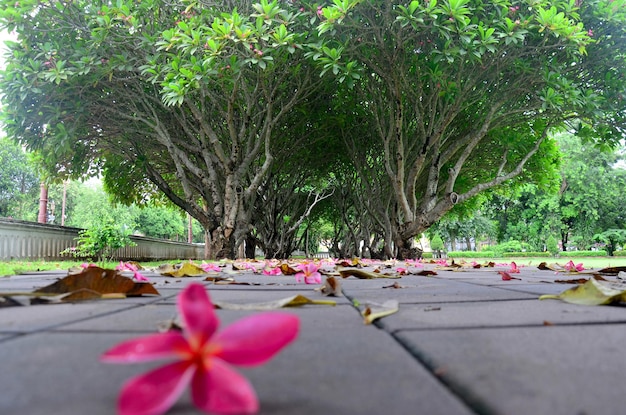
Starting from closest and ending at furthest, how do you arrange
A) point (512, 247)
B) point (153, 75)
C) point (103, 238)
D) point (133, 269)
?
point (133, 269) → point (153, 75) → point (103, 238) → point (512, 247)

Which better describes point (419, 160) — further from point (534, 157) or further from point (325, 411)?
point (325, 411)

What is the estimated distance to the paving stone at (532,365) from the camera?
1.81ft

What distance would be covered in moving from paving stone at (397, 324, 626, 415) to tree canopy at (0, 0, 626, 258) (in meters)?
5.68

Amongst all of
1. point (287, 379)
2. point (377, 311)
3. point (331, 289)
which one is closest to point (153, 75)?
point (331, 289)

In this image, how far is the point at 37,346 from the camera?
838 millimetres

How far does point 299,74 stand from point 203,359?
918 centimetres

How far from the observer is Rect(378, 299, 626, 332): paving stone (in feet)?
3.69

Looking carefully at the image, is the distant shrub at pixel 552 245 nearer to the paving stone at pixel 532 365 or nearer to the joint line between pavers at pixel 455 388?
the paving stone at pixel 532 365

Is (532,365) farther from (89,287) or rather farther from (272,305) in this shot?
(89,287)

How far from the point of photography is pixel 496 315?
129 cm

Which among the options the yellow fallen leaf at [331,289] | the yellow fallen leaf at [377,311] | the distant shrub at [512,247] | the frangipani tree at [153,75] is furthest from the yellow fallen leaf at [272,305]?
the distant shrub at [512,247]

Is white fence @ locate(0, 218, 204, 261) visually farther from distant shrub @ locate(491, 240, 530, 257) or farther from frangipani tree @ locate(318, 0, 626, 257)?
distant shrub @ locate(491, 240, 530, 257)

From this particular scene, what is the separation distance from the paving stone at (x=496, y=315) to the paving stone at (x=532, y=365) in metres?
0.09

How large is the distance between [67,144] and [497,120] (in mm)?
8861
